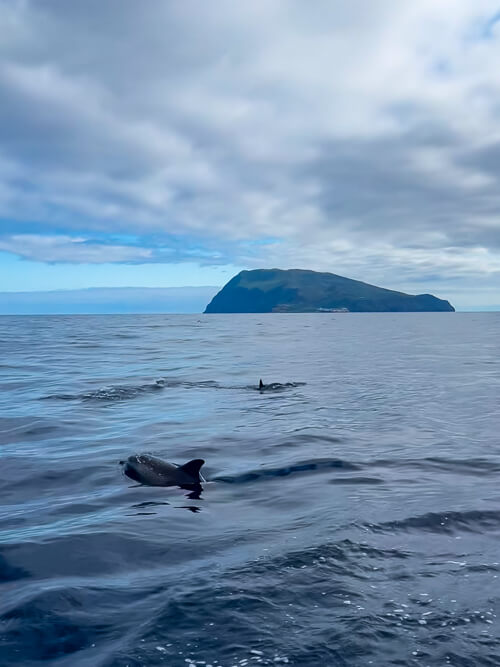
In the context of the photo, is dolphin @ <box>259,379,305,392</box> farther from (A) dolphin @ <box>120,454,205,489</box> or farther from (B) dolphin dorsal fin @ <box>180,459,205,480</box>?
(B) dolphin dorsal fin @ <box>180,459,205,480</box>

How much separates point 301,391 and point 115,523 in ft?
59.4

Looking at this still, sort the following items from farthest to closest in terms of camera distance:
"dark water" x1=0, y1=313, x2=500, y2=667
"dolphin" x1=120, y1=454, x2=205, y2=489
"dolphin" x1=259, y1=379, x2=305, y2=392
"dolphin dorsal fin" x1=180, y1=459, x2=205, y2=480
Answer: "dolphin" x1=259, y1=379, x2=305, y2=392
"dolphin" x1=120, y1=454, x2=205, y2=489
"dolphin dorsal fin" x1=180, y1=459, x2=205, y2=480
"dark water" x1=0, y1=313, x2=500, y2=667

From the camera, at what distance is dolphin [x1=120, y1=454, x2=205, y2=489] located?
12.3 m

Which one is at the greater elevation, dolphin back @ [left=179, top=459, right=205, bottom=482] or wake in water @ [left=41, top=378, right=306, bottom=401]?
dolphin back @ [left=179, top=459, right=205, bottom=482]

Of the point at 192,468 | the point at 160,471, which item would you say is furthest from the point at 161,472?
the point at 192,468

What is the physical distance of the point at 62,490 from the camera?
1205cm

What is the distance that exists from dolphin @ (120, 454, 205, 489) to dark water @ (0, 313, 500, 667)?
1.37ft

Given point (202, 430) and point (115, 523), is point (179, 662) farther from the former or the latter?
point (202, 430)

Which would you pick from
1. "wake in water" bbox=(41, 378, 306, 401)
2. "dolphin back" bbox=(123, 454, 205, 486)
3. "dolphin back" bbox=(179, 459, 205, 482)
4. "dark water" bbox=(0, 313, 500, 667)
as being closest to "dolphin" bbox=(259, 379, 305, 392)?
"wake in water" bbox=(41, 378, 306, 401)

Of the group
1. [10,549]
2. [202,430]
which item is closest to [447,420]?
[202,430]

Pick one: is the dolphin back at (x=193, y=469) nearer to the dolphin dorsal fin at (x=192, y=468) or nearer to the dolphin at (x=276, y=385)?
the dolphin dorsal fin at (x=192, y=468)

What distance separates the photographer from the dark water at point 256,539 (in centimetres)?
601

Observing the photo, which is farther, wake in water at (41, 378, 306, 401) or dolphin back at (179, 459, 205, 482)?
wake in water at (41, 378, 306, 401)

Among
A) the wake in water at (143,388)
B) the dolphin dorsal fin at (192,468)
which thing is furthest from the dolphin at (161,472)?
the wake in water at (143,388)
